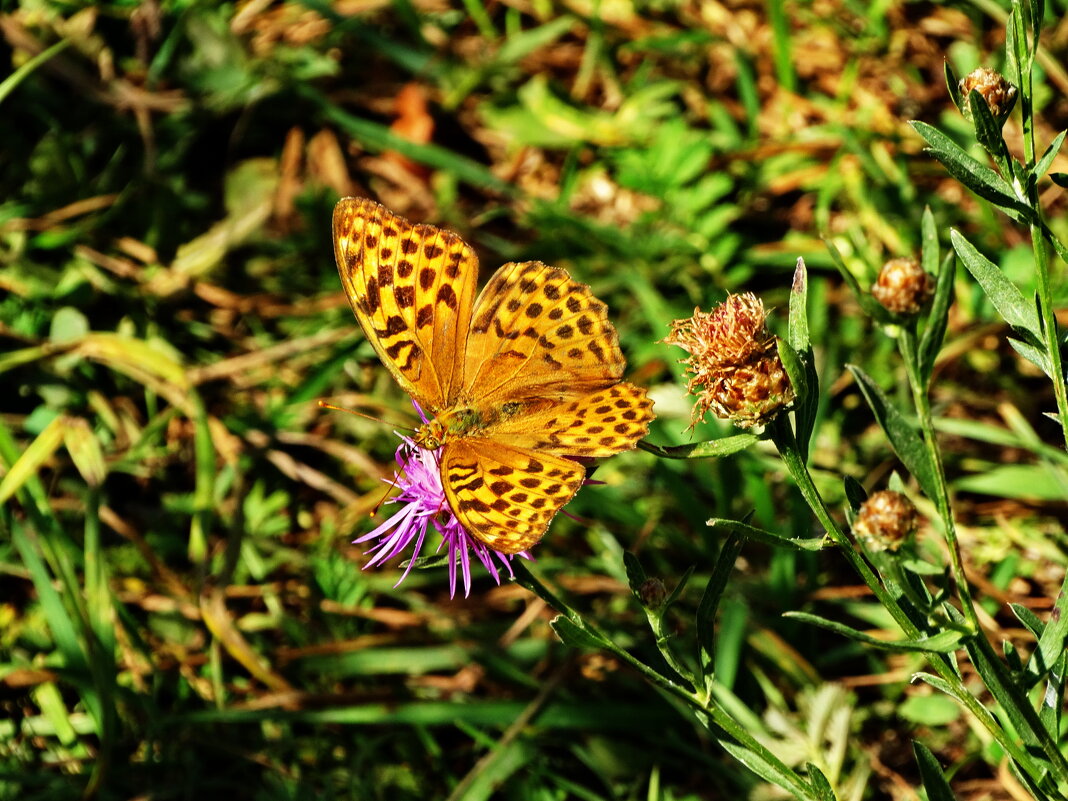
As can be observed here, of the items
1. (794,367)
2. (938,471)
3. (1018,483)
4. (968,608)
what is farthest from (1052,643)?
(1018,483)

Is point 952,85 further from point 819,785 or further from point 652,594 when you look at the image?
point 819,785

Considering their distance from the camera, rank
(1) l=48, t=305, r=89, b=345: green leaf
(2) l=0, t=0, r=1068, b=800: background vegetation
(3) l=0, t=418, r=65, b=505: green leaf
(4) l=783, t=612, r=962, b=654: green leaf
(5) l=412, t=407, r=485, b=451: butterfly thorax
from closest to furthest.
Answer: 1. (4) l=783, t=612, r=962, b=654: green leaf
2. (5) l=412, t=407, r=485, b=451: butterfly thorax
3. (2) l=0, t=0, r=1068, b=800: background vegetation
4. (3) l=0, t=418, r=65, b=505: green leaf
5. (1) l=48, t=305, r=89, b=345: green leaf

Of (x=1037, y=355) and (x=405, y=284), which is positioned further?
(x=405, y=284)

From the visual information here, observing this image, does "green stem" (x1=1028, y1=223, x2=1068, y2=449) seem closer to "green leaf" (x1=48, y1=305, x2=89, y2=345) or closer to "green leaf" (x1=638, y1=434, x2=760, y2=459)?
"green leaf" (x1=638, y1=434, x2=760, y2=459)

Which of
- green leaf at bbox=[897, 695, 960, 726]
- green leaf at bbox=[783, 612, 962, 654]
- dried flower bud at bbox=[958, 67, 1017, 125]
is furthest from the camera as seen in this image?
green leaf at bbox=[897, 695, 960, 726]

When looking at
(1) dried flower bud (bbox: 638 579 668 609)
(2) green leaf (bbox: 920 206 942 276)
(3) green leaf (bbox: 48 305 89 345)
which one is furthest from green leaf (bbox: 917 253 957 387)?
(3) green leaf (bbox: 48 305 89 345)

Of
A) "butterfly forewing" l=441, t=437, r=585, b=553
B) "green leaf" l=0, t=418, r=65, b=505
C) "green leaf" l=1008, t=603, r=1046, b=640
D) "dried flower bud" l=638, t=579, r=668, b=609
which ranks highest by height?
"butterfly forewing" l=441, t=437, r=585, b=553

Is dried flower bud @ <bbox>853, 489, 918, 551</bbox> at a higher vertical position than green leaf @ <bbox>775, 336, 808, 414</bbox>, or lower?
lower

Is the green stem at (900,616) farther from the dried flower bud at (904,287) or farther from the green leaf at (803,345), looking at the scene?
the dried flower bud at (904,287)
